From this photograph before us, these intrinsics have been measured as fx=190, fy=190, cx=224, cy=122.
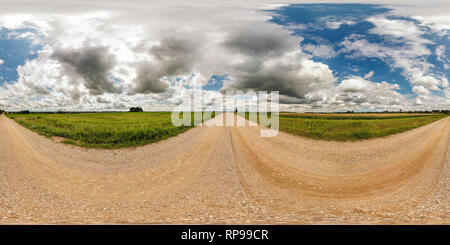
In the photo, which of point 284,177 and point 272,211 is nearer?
point 272,211

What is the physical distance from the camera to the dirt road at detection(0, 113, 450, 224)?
325 cm

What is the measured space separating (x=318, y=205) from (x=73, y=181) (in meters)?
5.55

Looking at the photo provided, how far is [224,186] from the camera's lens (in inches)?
164

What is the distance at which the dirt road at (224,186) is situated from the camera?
3.25 m

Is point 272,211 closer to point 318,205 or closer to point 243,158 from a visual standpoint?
point 318,205

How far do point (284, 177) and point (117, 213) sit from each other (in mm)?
3690

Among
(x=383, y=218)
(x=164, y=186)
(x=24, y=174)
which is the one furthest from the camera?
(x=24, y=174)

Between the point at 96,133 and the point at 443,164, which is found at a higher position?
the point at 96,133

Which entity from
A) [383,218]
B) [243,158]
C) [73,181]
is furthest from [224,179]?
[73,181]

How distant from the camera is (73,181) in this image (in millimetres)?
4598

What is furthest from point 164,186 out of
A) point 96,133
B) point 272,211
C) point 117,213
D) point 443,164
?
point 443,164

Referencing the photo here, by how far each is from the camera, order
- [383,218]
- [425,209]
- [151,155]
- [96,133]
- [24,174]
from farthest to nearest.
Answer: [96,133], [151,155], [24,174], [425,209], [383,218]

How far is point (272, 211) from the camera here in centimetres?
333

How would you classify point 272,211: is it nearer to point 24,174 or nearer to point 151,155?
point 151,155
